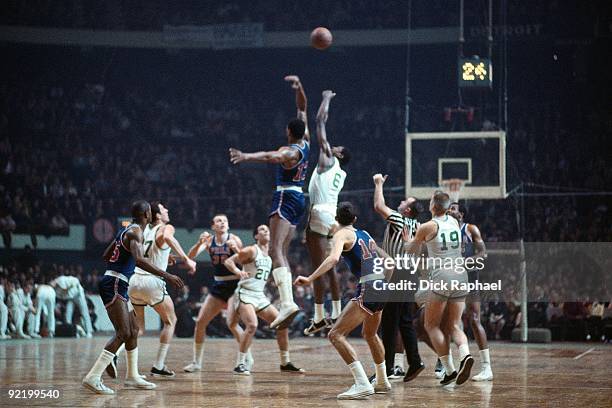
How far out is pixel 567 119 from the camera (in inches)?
1090

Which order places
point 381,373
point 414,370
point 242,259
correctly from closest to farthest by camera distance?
point 381,373 → point 414,370 → point 242,259

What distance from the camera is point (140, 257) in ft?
31.6

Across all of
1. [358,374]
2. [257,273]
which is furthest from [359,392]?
[257,273]

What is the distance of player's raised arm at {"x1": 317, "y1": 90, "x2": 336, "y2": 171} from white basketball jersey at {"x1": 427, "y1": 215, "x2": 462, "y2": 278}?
1.51 metres

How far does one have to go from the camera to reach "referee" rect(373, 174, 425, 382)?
35.5 ft

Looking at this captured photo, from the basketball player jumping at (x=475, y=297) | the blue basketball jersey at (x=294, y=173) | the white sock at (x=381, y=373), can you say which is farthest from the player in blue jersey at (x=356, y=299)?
the basketball player jumping at (x=475, y=297)

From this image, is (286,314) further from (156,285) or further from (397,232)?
(156,285)

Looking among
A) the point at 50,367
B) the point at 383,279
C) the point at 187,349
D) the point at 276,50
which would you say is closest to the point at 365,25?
the point at 276,50

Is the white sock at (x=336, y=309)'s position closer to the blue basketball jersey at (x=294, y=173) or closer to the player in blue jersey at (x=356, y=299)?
the player in blue jersey at (x=356, y=299)

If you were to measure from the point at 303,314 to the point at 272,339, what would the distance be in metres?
1.02

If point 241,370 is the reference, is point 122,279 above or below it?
above

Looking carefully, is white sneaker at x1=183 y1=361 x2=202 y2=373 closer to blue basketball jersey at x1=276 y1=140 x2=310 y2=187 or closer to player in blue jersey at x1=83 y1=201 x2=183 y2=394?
player in blue jersey at x1=83 y1=201 x2=183 y2=394

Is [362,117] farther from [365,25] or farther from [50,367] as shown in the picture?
[50,367]

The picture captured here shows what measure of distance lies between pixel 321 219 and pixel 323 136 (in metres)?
0.99
